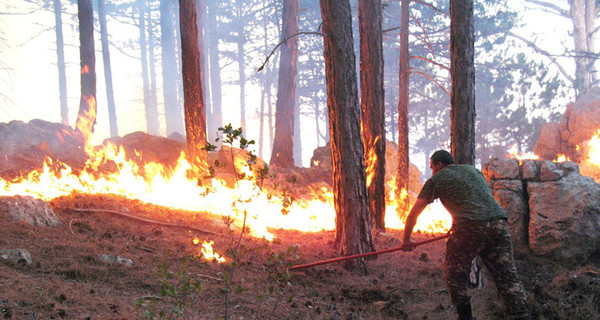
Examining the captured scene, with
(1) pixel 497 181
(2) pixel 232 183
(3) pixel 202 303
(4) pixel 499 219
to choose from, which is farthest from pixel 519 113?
(3) pixel 202 303

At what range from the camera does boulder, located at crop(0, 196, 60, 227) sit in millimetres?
6059

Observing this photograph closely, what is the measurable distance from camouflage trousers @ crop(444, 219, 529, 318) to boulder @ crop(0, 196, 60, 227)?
5.94 m

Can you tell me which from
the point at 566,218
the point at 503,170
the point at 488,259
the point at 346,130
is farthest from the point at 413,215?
the point at 503,170

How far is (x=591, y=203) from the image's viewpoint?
6879 mm

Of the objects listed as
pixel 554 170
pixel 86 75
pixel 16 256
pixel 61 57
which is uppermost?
pixel 61 57

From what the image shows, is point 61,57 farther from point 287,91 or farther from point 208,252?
point 208,252

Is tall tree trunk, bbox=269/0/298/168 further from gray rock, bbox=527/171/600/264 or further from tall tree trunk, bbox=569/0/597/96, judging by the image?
tall tree trunk, bbox=569/0/597/96

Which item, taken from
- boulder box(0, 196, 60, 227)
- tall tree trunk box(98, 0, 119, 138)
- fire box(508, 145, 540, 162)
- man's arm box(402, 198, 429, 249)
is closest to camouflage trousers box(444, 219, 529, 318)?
man's arm box(402, 198, 429, 249)

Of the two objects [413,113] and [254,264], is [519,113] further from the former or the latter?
[254,264]

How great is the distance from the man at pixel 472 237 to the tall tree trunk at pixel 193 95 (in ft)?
A: 20.3

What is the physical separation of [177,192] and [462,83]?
660cm

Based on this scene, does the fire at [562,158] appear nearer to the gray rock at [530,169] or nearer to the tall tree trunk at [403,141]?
the tall tree trunk at [403,141]

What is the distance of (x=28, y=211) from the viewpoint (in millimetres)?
6199

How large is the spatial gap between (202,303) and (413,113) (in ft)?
85.8
